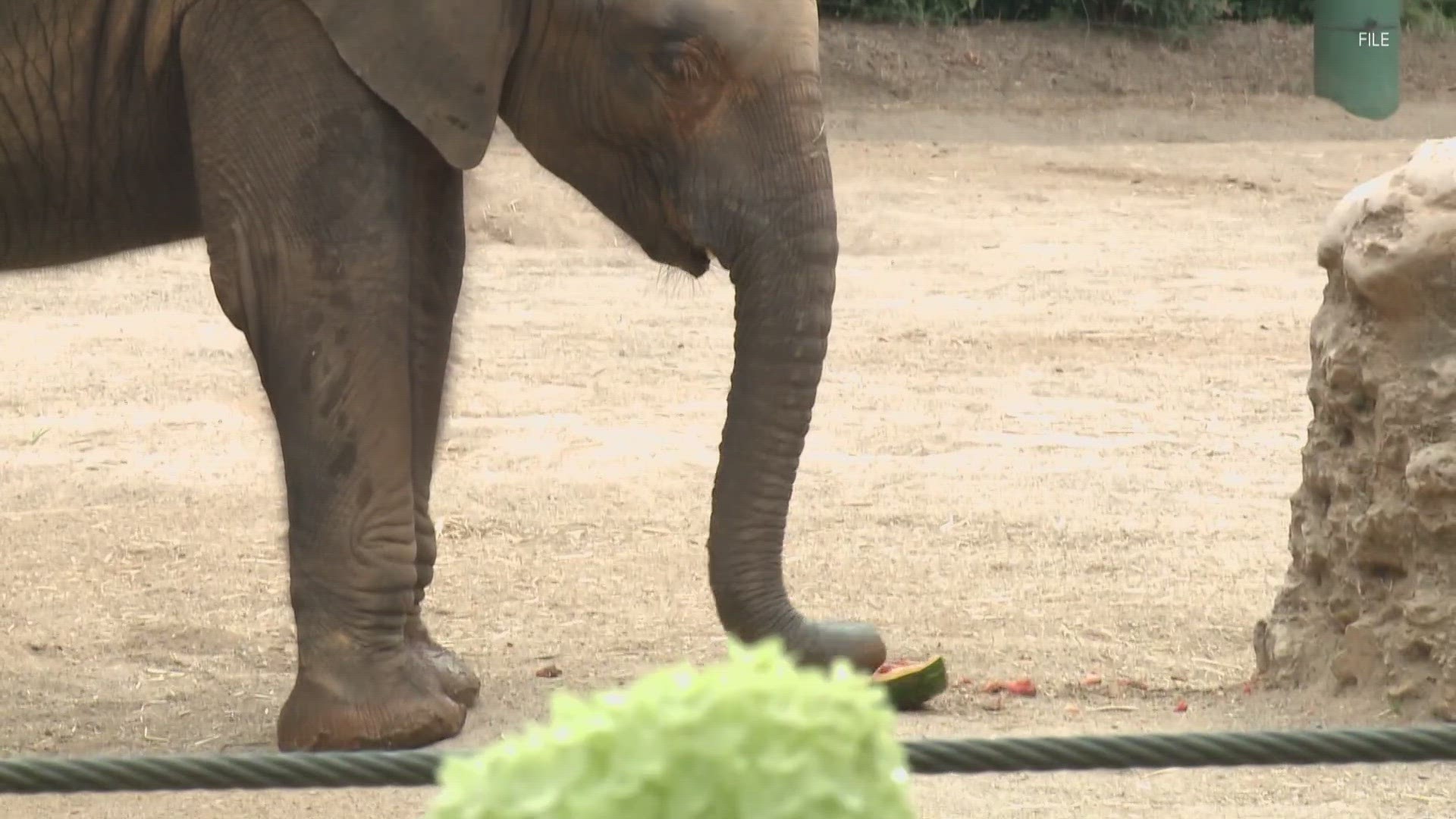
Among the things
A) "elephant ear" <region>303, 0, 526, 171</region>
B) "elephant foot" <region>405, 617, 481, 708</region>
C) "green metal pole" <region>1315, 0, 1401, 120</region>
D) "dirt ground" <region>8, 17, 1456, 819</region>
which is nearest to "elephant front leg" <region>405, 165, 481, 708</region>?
"elephant foot" <region>405, 617, 481, 708</region>

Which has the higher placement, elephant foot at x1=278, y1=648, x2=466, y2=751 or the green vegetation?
elephant foot at x1=278, y1=648, x2=466, y2=751

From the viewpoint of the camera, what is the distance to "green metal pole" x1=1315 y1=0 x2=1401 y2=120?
18.6m

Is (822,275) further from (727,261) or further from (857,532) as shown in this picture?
(857,532)

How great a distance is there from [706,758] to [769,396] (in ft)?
9.66

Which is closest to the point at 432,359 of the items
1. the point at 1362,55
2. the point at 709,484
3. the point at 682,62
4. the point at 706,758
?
the point at 682,62

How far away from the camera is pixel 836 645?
438cm

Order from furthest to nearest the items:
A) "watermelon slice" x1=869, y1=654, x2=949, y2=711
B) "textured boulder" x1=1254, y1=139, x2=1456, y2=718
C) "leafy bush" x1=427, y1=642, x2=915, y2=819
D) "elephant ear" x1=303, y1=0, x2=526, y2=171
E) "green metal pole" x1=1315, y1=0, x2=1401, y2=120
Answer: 1. "green metal pole" x1=1315, y1=0, x2=1401, y2=120
2. "watermelon slice" x1=869, y1=654, x2=949, y2=711
3. "textured boulder" x1=1254, y1=139, x2=1456, y2=718
4. "elephant ear" x1=303, y1=0, x2=526, y2=171
5. "leafy bush" x1=427, y1=642, x2=915, y2=819

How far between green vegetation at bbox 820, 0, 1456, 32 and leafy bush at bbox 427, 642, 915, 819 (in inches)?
751

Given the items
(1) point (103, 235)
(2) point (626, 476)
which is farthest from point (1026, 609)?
(1) point (103, 235)

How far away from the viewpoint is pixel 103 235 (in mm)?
4250

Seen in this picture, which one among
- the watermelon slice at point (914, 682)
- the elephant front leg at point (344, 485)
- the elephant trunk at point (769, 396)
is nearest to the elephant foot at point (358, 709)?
the elephant front leg at point (344, 485)

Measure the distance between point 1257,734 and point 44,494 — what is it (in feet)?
17.2

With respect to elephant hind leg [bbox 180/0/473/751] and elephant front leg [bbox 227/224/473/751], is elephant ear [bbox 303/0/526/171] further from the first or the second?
elephant front leg [bbox 227/224/473/751]

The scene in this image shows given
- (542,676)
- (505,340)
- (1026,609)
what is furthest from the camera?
(505,340)
